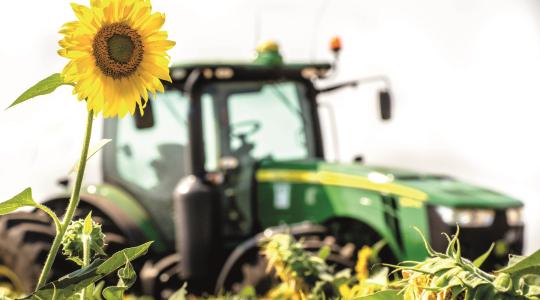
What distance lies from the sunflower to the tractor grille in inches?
151

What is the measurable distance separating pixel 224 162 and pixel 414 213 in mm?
1312

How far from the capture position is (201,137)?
562 centimetres

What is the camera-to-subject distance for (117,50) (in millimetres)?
1443

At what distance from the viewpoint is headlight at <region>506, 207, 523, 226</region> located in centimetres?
532

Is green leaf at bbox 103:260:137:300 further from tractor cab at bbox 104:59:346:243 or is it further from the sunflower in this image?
tractor cab at bbox 104:59:346:243

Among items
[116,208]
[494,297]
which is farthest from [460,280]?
[116,208]

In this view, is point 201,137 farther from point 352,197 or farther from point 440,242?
point 440,242

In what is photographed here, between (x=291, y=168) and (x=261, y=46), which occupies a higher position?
(x=261, y=46)

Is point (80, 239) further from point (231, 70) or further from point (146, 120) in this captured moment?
point (231, 70)

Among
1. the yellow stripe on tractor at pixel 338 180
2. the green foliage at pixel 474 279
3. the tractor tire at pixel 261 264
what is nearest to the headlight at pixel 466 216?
the yellow stripe on tractor at pixel 338 180

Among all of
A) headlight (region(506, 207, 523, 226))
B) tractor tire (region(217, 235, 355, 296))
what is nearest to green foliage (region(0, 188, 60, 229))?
tractor tire (region(217, 235, 355, 296))

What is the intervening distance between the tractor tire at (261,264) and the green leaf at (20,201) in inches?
129

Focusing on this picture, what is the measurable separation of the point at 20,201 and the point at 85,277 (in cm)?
16

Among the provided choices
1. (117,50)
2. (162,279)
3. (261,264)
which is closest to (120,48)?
(117,50)
